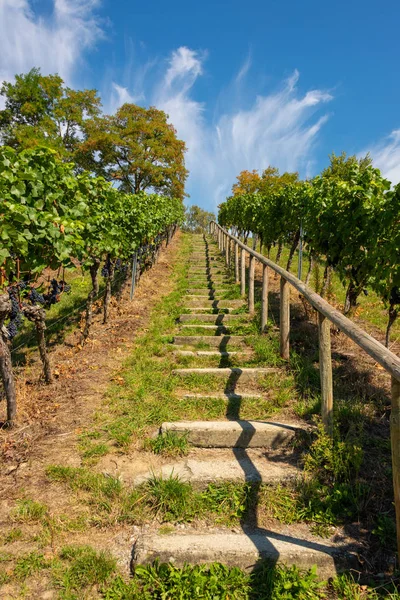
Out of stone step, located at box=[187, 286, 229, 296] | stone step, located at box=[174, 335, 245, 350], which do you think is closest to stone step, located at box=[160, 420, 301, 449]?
stone step, located at box=[174, 335, 245, 350]

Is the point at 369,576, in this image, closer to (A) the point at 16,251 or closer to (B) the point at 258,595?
(B) the point at 258,595

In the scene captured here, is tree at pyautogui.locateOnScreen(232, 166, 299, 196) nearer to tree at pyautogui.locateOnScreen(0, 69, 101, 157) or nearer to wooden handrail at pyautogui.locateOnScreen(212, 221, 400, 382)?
tree at pyautogui.locateOnScreen(0, 69, 101, 157)

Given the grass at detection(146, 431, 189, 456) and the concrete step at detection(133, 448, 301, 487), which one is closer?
the concrete step at detection(133, 448, 301, 487)

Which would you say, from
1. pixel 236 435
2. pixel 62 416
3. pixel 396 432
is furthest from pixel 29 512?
pixel 396 432

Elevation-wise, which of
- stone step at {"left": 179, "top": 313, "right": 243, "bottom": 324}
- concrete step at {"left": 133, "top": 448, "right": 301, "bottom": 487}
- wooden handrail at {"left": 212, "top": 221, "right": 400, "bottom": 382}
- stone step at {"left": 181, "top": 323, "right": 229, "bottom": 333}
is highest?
wooden handrail at {"left": 212, "top": 221, "right": 400, "bottom": 382}

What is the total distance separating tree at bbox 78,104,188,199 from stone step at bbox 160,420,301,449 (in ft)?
109

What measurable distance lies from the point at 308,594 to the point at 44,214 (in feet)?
13.1

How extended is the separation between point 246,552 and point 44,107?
136ft

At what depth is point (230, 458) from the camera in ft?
10.8

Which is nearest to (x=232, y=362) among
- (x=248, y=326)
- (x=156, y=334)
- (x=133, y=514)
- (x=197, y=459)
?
(x=248, y=326)

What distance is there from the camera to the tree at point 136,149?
33.4 meters

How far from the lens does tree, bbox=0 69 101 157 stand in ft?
109

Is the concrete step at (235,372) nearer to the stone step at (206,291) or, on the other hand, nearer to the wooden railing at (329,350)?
the wooden railing at (329,350)

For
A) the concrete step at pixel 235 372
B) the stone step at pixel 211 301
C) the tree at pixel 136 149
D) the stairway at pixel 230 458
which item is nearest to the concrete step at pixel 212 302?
the stone step at pixel 211 301
